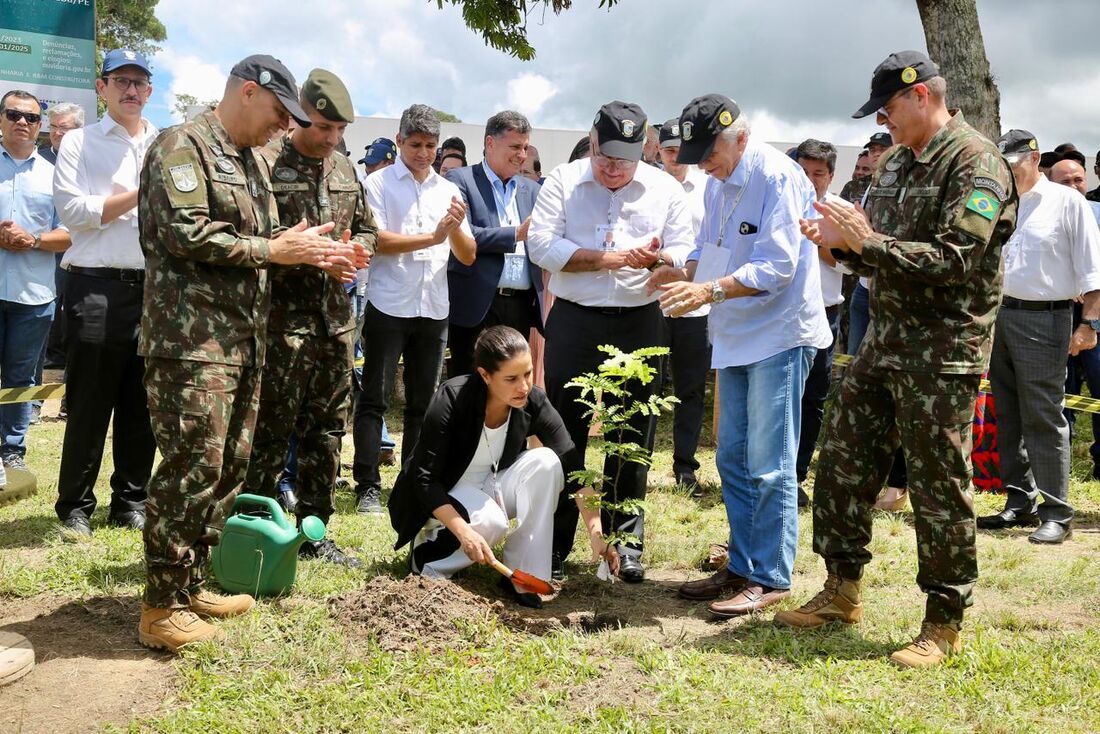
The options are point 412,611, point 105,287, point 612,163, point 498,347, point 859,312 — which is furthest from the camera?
point 859,312

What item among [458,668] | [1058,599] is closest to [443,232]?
[458,668]

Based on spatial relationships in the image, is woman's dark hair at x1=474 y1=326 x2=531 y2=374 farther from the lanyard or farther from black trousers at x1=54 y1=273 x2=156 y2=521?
black trousers at x1=54 y1=273 x2=156 y2=521

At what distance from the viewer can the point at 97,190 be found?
544cm

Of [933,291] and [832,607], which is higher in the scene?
[933,291]

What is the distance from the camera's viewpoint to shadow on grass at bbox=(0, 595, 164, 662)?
3.98 meters

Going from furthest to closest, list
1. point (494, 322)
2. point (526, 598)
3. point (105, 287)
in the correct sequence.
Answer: point (494, 322) → point (105, 287) → point (526, 598)

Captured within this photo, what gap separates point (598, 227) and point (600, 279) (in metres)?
0.27

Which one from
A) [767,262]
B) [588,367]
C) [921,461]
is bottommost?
[921,461]

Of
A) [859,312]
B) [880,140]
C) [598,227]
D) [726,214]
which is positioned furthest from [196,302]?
[880,140]

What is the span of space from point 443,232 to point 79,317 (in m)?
2.03

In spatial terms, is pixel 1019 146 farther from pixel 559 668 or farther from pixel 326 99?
pixel 559 668

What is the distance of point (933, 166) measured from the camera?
3.84 meters

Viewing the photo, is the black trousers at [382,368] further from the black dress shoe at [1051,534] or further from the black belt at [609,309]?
the black dress shoe at [1051,534]

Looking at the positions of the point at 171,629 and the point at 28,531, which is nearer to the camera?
the point at 171,629
